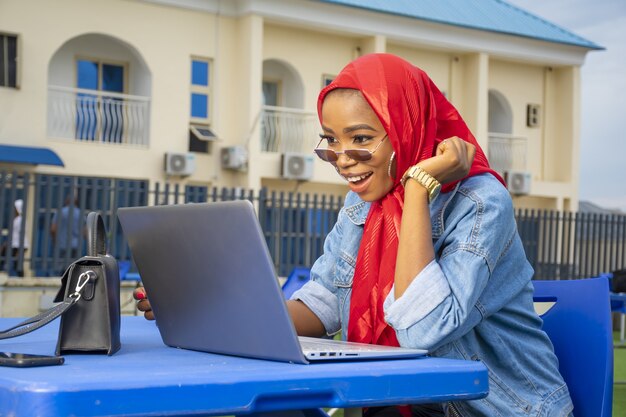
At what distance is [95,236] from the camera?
1919 millimetres

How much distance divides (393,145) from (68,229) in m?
10.5

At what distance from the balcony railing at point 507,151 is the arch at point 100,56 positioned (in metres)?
9.39

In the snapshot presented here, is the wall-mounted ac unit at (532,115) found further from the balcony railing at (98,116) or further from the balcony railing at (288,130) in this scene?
the balcony railing at (98,116)

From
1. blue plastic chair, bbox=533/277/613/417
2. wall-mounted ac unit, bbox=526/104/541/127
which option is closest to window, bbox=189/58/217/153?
wall-mounted ac unit, bbox=526/104/541/127

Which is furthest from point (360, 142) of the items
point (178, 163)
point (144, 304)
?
point (178, 163)

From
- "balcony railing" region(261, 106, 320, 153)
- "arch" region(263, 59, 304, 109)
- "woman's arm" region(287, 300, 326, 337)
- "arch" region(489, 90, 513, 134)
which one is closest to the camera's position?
"woman's arm" region(287, 300, 326, 337)

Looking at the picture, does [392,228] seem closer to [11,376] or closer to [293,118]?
[11,376]

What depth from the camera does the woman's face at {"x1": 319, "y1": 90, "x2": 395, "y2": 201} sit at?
7.23 ft

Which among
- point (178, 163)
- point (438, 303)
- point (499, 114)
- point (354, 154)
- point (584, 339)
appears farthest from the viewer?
point (499, 114)

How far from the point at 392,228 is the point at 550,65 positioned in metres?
25.2

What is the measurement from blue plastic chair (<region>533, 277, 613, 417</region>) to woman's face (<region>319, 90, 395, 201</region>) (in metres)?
0.54

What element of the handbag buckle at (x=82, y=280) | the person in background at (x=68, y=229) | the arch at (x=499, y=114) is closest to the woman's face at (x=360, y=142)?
the handbag buckle at (x=82, y=280)

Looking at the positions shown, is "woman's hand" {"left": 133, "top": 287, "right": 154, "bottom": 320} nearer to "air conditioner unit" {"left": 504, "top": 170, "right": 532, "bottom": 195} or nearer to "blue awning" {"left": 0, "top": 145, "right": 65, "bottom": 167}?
"blue awning" {"left": 0, "top": 145, "right": 65, "bottom": 167}

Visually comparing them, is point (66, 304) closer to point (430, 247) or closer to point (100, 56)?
point (430, 247)
